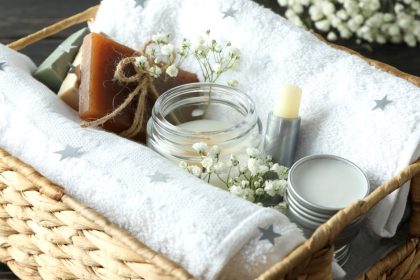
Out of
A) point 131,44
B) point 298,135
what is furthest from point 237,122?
point 131,44

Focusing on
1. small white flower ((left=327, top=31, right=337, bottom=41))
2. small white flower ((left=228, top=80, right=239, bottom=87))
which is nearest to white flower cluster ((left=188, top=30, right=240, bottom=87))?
small white flower ((left=228, top=80, right=239, bottom=87))

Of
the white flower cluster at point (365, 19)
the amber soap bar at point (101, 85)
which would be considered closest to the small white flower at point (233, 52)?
the amber soap bar at point (101, 85)

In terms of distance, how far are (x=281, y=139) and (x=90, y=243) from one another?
0.79ft

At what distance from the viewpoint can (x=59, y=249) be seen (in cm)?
76

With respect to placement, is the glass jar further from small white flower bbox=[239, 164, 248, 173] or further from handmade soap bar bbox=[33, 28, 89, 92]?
handmade soap bar bbox=[33, 28, 89, 92]

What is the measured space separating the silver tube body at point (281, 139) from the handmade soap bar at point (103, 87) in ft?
0.52

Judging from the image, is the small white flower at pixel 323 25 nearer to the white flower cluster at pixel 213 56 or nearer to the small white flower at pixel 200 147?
the white flower cluster at pixel 213 56

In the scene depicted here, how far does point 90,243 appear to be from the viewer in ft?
2.28

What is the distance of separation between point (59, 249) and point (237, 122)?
0.85 feet

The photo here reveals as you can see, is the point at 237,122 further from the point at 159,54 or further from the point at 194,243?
the point at 194,243

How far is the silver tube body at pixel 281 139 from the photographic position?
799 mm

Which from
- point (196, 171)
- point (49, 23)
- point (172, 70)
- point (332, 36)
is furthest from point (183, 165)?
point (49, 23)

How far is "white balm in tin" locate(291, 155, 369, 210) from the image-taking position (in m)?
0.71

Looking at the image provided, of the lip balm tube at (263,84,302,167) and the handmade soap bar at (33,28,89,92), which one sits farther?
the handmade soap bar at (33,28,89,92)
